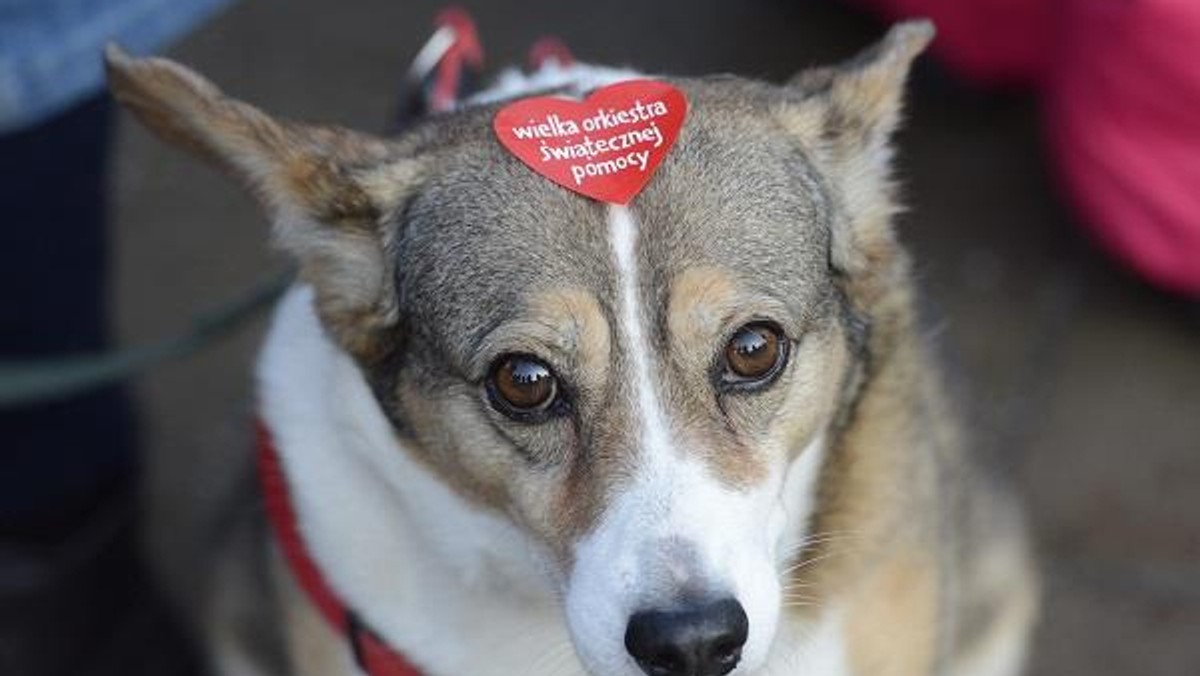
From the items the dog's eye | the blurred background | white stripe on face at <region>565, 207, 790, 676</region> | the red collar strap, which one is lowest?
the blurred background

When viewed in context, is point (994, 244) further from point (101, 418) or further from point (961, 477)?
point (101, 418)

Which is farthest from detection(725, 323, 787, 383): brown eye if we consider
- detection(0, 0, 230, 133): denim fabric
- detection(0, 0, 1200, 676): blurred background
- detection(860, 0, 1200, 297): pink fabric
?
detection(860, 0, 1200, 297): pink fabric

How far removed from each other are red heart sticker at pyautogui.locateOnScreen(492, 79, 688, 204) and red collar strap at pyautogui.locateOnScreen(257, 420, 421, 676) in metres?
0.75

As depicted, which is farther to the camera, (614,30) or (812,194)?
(614,30)

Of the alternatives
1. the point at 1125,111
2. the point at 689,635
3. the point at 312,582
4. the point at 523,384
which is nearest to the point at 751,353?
the point at 523,384

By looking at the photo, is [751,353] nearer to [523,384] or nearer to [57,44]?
[523,384]

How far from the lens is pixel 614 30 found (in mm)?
5641

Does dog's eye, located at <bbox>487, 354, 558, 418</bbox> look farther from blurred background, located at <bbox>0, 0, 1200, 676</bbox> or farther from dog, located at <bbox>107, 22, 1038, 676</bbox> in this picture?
blurred background, located at <bbox>0, 0, 1200, 676</bbox>

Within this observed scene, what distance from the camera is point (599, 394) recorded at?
9.53 ft

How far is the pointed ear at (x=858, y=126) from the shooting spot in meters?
3.18

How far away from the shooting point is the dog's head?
2801 mm

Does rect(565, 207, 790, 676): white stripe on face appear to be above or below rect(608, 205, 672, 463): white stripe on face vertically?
below

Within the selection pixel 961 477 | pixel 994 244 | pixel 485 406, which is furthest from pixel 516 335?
pixel 994 244

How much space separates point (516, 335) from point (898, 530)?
2.62ft
